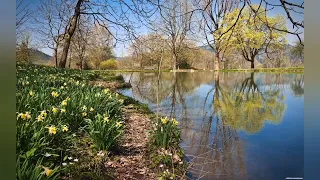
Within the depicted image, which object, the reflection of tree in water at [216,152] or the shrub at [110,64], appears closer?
the reflection of tree in water at [216,152]

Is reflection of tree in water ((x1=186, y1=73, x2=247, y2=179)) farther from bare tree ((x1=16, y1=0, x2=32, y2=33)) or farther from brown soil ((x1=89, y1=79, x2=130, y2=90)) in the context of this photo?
bare tree ((x1=16, y1=0, x2=32, y2=33))

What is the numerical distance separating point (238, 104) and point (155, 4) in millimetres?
949

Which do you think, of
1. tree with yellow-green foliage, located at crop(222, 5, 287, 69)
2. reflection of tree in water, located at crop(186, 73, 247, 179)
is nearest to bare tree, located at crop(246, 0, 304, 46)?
tree with yellow-green foliage, located at crop(222, 5, 287, 69)

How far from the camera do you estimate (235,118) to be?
2123mm

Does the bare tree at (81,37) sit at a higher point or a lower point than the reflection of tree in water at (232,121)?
higher

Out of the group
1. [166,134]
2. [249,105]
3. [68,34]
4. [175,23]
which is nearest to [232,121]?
[249,105]

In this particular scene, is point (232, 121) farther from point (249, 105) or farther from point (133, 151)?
point (133, 151)

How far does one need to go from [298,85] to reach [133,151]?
3.85 ft

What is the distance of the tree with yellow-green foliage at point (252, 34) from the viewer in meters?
2.01

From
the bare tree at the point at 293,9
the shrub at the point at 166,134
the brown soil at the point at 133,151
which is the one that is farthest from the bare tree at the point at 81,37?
the bare tree at the point at 293,9

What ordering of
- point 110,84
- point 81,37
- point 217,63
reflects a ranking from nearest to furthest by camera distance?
point 217,63, point 81,37, point 110,84

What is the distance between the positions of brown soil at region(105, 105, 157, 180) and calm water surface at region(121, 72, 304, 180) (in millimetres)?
175

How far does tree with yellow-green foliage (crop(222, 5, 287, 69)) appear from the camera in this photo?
2012 mm

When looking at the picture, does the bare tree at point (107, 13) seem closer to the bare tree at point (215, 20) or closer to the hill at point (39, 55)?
the hill at point (39, 55)
